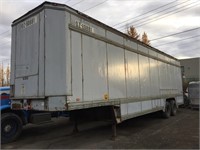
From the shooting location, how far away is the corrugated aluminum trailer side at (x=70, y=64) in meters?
5.81

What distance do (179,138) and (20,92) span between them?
18.1 feet

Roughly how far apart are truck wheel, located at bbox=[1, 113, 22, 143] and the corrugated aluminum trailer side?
1.67 ft

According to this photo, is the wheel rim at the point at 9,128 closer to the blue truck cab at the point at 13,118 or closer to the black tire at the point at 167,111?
the blue truck cab at the point at 13,118

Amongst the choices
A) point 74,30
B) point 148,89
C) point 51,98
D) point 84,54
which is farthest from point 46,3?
point 148,89

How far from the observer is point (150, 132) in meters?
8.77

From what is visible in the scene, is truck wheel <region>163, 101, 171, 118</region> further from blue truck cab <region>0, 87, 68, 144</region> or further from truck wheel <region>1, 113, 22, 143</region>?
truck wheel <region>1, 113, 22, 143</region>

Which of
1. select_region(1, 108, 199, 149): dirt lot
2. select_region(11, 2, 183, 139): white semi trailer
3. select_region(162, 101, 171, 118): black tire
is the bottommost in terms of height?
select_region(1, 108, 199, 149): dirt lot

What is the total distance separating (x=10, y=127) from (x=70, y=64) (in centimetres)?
311

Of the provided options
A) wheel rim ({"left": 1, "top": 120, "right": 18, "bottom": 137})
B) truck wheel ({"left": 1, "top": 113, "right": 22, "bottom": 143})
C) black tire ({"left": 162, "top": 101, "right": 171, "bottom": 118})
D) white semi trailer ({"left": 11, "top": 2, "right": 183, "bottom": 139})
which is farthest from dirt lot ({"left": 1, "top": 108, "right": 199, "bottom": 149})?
black tire ({"left": 162, "top": 101, "right": 171, "bottom": 118})

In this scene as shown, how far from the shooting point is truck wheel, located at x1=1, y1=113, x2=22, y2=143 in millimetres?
6938

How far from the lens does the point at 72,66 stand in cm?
592

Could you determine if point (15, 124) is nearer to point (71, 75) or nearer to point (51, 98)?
point (51, 98)

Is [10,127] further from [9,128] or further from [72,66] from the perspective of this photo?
[72,66]

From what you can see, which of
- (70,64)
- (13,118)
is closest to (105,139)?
(13,118)
